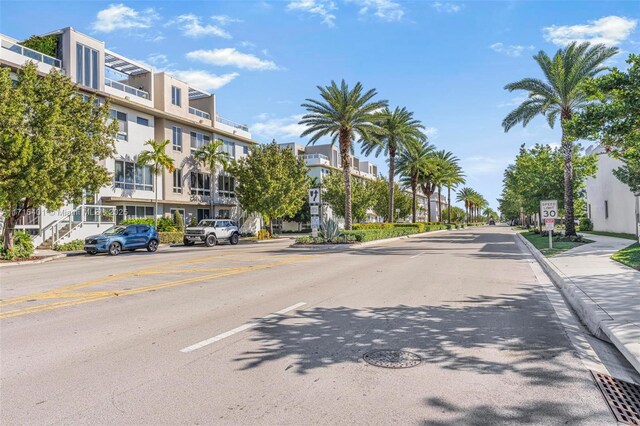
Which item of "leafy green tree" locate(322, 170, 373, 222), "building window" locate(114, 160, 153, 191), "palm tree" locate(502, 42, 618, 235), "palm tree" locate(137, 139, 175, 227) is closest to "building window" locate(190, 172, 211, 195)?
"palm tree" locate(137, 139, 175, 227)

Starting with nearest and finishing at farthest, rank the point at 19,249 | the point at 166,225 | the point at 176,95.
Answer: the point at 19,249, the point at 166,225, the point at 176,95

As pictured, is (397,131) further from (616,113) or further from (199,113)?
(616,113)

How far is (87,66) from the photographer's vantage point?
108 feet

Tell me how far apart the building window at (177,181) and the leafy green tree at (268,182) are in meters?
4.85

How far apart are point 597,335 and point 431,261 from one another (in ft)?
35.7

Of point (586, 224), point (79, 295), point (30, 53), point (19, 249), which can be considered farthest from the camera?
point (586, 224)

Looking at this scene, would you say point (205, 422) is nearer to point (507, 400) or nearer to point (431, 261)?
point (507, 400)

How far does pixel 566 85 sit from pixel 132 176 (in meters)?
31.6

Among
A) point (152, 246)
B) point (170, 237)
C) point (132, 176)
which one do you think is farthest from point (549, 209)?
point (132, 176)

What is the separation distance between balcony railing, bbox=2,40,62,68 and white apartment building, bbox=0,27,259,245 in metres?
0.04

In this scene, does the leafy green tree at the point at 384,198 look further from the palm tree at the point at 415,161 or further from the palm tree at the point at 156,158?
the palm tree at the point at 156,158

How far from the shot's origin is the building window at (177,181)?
4072 cm

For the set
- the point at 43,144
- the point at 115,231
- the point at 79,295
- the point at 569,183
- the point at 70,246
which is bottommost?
the point at 79,295

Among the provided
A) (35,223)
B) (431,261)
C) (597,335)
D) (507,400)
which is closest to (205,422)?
(507,400)
